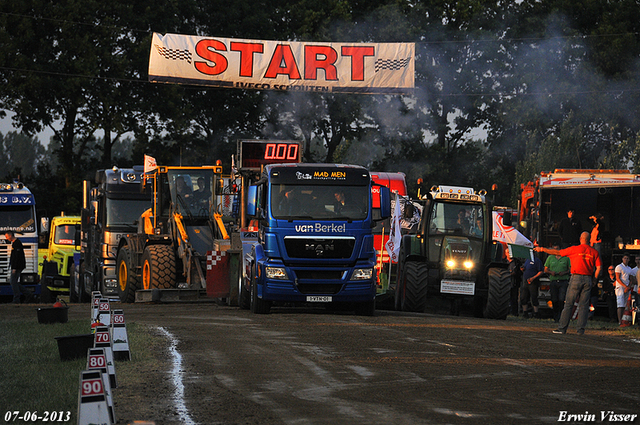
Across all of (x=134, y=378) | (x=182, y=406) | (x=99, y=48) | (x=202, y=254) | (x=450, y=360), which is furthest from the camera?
(x=99, y=48)

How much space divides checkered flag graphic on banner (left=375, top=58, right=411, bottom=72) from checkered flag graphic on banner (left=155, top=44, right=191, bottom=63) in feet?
20.1

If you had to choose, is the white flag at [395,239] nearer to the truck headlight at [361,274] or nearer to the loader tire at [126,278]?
the truck headlight at [361,274]

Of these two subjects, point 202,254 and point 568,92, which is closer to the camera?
point 202,254

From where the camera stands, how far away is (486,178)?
52.8 m

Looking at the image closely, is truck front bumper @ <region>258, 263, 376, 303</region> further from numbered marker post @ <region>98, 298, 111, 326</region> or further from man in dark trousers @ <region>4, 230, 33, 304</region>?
man in dark trousers @ <region>4, 230, 33, 304</region>

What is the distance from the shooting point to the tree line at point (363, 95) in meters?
45.2

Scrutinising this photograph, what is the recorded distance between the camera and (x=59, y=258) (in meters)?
33.7

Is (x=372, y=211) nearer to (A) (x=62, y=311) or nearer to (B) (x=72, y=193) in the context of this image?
(A) (x=62, y=311)

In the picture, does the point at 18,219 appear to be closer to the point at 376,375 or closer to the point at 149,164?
the point at 149,164

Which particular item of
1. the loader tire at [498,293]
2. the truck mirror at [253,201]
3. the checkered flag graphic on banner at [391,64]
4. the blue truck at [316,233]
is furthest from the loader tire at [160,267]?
the checkered flag graphic on banner at [391,64]

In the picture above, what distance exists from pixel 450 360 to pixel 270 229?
6.72m

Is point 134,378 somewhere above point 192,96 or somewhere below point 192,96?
below

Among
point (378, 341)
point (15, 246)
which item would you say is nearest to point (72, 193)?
point (15, 246)

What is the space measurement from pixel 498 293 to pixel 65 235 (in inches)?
753
